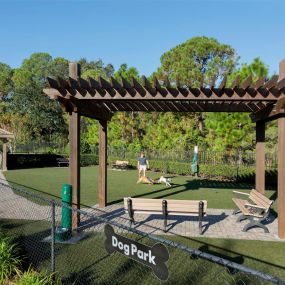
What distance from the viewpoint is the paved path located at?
7.84 m

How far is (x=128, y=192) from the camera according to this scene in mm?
14383

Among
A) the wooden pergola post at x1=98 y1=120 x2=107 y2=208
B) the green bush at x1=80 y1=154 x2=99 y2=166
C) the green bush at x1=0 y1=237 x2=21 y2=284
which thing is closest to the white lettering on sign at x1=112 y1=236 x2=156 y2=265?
the green bush at x1=0 y1=237 x2=21 y2=284

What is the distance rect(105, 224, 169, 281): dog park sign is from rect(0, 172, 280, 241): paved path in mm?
2981

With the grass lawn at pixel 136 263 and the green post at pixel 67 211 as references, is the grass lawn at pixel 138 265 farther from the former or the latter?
the green post at pixel 67 211

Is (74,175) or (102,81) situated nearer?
(102,81)

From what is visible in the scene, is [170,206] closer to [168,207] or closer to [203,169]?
[168,207]

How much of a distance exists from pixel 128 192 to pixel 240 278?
9292 mm

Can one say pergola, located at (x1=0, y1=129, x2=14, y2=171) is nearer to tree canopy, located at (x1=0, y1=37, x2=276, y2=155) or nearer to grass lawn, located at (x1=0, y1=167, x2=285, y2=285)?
tree canopy, located at (x1=0, y1=37, x2=276, y2=155)

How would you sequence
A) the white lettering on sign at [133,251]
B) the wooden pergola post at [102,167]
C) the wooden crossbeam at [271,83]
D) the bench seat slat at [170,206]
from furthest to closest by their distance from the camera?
the wooden pergola post at [102,167] → the bench seat slat at [170,206] → the wooden crossbeam at [271,83] → the white lettering on sign at [133,251]

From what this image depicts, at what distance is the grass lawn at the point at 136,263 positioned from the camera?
17.0 feet

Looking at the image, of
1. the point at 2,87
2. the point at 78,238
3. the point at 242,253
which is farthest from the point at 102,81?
the point at 2,87

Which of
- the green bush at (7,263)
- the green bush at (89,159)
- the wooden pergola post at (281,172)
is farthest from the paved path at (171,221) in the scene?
the green bush at (89,159)

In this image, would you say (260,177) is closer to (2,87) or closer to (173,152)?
(173,152)

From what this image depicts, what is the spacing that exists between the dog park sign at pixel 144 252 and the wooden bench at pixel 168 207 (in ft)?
13.5
